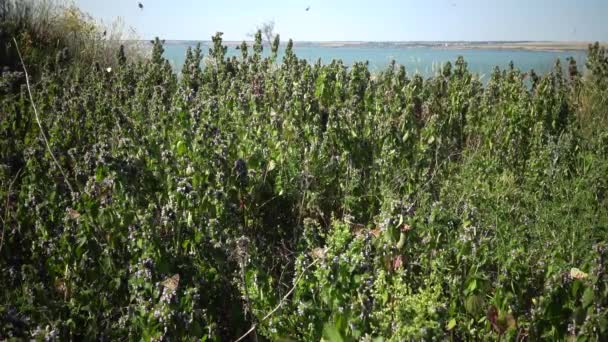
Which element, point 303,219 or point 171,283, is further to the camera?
point 303,219

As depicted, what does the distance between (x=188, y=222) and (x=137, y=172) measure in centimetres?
49

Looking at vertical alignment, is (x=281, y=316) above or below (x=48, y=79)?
below

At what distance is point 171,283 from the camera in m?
2.20

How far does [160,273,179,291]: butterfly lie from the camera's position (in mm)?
2109

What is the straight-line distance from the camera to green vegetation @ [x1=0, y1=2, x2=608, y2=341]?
7.20 ft

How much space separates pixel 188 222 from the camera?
2.70 metres

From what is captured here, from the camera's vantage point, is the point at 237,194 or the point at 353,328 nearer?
the point at 353,328

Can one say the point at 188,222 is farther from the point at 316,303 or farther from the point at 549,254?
the point at 549,254

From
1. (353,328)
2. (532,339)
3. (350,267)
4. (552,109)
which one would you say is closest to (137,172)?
(350,267)

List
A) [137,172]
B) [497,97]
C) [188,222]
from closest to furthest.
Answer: [188,222], [137,172], [497,97]

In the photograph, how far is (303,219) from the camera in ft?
11.3

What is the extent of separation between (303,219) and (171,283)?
136cm

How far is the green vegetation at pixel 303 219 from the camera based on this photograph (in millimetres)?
2195

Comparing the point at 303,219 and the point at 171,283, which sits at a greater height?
the point at 171,283
